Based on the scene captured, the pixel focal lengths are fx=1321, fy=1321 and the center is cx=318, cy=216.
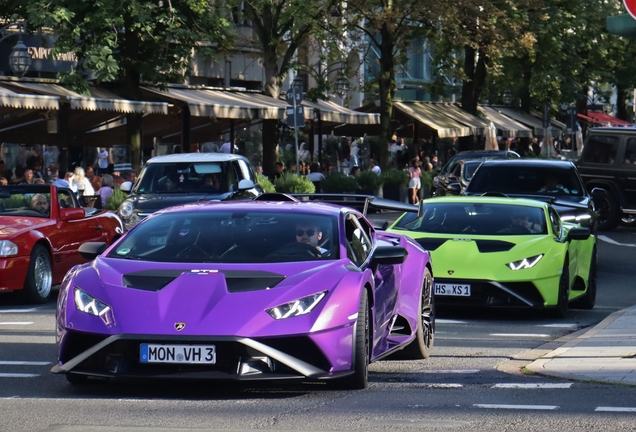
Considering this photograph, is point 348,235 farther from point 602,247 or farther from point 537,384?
point 602,247

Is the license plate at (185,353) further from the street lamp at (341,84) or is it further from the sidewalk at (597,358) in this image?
the street lamp at (341,84)

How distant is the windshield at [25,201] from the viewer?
1588cm

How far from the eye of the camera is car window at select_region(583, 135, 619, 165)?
2875cm

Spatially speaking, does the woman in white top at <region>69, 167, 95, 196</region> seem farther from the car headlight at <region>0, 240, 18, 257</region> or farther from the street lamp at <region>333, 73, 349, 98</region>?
the street lamp at <region>333, 73, 349, 98</region>

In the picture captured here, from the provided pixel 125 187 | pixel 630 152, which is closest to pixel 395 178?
pixel 630 152

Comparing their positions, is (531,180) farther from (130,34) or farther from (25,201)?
(130,34)

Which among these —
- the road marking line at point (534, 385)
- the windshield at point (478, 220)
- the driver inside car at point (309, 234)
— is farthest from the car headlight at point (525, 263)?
the driver inside car at point (309, 234)

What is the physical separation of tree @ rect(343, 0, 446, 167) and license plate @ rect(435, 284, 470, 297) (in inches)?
1039

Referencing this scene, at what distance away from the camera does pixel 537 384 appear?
889cm

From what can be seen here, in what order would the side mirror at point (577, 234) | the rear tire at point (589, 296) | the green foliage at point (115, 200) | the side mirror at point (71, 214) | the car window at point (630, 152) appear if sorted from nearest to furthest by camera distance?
the side mirror at point (577, 234), the rear tire at point (589, 296), the side mirror at point (71, 214), the green foliage at point (115, 200), the car window at point (630, 152)

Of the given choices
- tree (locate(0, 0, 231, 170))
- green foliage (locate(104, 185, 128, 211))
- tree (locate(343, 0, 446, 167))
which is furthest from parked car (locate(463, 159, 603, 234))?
tree (locate(343, 0, 446, 167))

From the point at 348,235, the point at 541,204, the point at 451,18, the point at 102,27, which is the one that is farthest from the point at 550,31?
the point at 348,235

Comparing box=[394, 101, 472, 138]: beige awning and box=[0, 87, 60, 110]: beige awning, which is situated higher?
box=[0, 87, 60, 110]: beige awning

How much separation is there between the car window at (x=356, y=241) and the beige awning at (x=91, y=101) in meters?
18.7
